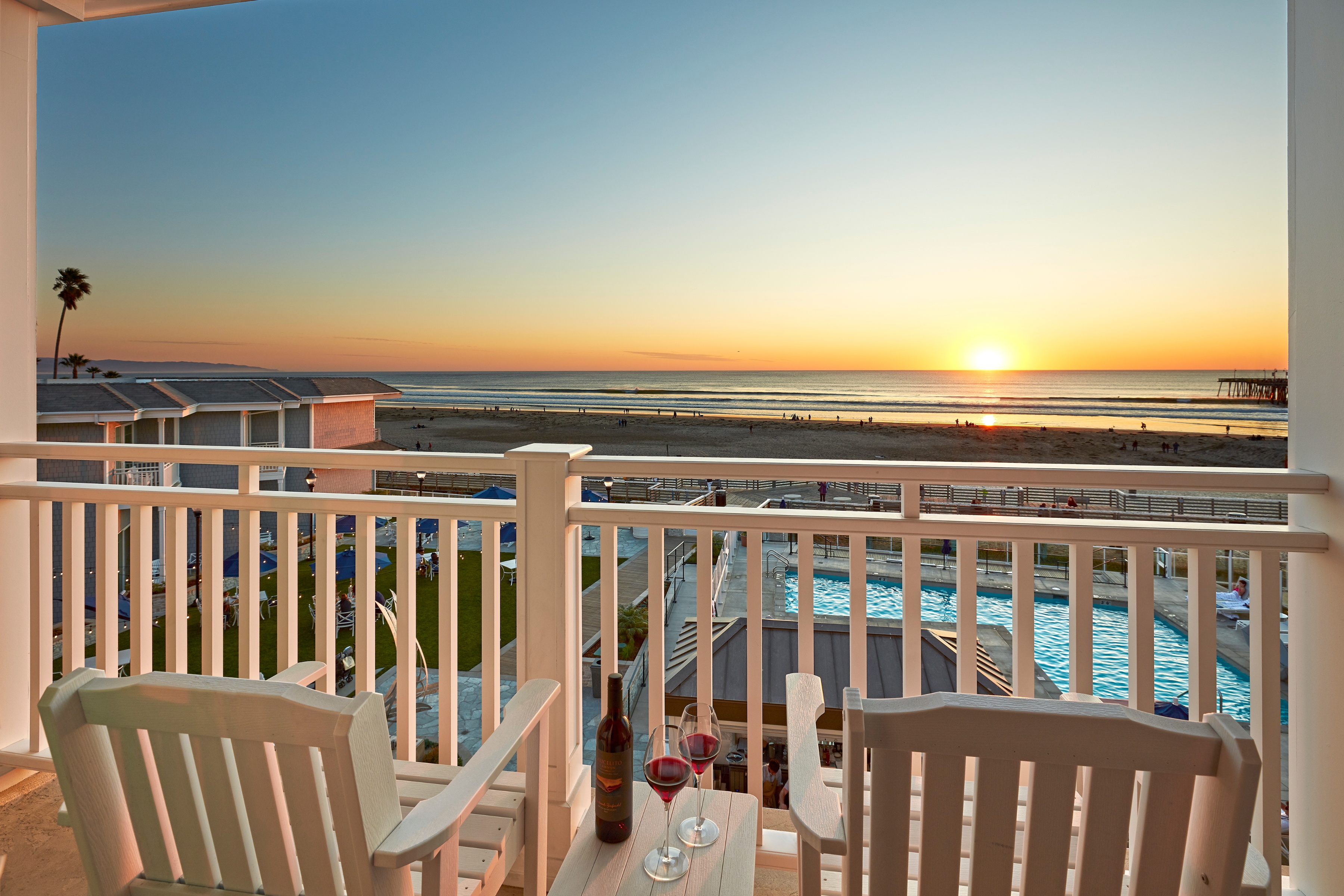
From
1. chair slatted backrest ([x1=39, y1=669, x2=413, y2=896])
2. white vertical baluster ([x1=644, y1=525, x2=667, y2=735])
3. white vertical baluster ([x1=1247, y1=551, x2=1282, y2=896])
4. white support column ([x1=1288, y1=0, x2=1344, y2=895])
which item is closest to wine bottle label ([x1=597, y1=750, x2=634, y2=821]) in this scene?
chair slatted backrest ([x1=39, y1=669, x2=413, y2=896])

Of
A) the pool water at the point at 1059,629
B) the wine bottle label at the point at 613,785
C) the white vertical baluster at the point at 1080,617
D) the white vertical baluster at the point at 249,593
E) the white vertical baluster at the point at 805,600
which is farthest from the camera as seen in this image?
the pool water at the point at 1059,629

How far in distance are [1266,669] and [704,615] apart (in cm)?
126

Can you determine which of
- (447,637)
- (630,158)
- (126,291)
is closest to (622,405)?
(126,291)

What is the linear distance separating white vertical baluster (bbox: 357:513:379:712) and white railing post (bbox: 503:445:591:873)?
333 millimetres

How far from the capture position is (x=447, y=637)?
5.84 ft

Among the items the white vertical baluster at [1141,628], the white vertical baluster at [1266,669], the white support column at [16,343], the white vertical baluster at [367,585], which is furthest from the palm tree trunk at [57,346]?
the white vertical baluster at [1266,669]

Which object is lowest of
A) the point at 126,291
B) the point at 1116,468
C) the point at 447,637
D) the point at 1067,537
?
the point at 447,637

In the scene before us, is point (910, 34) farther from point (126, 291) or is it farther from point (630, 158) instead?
point (126, 291)

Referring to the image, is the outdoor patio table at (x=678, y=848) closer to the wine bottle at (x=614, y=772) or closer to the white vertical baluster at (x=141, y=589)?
the wine bottle at (x=614, y=772)

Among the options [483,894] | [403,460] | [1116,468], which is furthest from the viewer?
[403,460]

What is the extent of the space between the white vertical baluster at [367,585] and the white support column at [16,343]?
104 centimetres

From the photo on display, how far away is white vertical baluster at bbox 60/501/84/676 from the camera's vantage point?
2006 millimetres

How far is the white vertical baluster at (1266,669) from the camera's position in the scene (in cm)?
146

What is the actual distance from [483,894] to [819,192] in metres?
6.47
